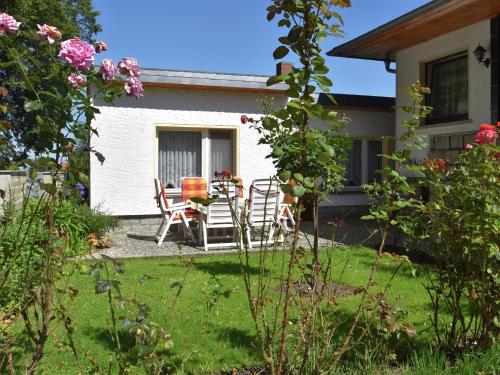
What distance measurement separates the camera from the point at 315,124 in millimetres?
11141

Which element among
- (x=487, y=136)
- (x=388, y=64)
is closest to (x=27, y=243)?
(x=487, y=136)

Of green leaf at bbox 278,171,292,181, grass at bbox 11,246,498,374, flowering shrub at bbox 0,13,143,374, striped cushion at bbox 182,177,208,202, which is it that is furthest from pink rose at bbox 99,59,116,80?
striped cushion at bbox 182,177,208,202

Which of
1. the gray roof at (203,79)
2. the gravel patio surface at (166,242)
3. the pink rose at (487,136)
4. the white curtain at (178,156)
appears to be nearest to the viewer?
the pink rose at (487,136)

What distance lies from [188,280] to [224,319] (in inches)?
62.4

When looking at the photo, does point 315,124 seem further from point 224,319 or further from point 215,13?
point 224,319

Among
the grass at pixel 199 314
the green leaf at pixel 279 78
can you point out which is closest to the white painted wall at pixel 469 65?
the grass at pixel 199 314

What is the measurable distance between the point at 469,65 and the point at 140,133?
638cm

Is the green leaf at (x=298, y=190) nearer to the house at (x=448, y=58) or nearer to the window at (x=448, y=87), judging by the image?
the house at (x=448, y=58)

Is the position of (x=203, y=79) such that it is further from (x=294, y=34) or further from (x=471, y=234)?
(x=294, y=34)

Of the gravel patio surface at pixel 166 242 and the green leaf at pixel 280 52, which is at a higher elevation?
the green leaf at pixel 280 52

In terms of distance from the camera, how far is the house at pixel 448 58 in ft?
26.1

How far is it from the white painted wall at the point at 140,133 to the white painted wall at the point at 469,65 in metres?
3.47

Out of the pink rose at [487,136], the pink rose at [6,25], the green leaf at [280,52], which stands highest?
the pink rose at [6,25]

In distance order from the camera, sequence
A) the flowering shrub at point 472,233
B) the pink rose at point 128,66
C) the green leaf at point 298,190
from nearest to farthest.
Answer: the green leaf at point 298,190 → the pink rose at point 128,66 → the flowering shrub at point 472,233
